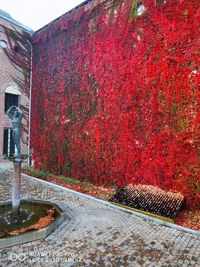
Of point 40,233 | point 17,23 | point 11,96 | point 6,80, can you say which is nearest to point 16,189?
point 40,233

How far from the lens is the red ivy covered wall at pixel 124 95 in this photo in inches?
268

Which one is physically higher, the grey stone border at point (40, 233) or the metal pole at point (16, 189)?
the metal pole at point (16, 189)

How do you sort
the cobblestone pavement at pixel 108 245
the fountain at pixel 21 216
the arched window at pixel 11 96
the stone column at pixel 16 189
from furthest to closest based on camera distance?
1. the arched window at pixel 11 96
2. the stone column at pixel 16 189
3. the fountain at pixel 21 216
4. the cobblestone pavement at pixel 108 245

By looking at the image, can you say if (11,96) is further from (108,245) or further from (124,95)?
(108,245)

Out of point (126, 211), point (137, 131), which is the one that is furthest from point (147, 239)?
point (137, 131)

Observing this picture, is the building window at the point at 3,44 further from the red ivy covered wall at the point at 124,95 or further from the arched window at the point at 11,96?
the red ivy covered wall at the point at 124,95

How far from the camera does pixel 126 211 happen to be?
241 inches

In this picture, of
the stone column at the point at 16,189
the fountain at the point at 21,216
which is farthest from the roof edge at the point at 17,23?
the stone column at the point at 16,189

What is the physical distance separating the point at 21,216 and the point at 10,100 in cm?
931

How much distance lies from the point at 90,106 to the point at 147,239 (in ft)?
20.8

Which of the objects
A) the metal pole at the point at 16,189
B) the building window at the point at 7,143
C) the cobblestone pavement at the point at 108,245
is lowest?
the cobblestone pavement at the point at 108,245

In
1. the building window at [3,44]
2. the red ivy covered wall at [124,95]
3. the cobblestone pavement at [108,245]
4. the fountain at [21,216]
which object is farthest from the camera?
the building window at [3,44]

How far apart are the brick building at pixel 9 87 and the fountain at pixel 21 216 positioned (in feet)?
23.5

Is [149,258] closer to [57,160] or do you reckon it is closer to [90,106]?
[90,106]
